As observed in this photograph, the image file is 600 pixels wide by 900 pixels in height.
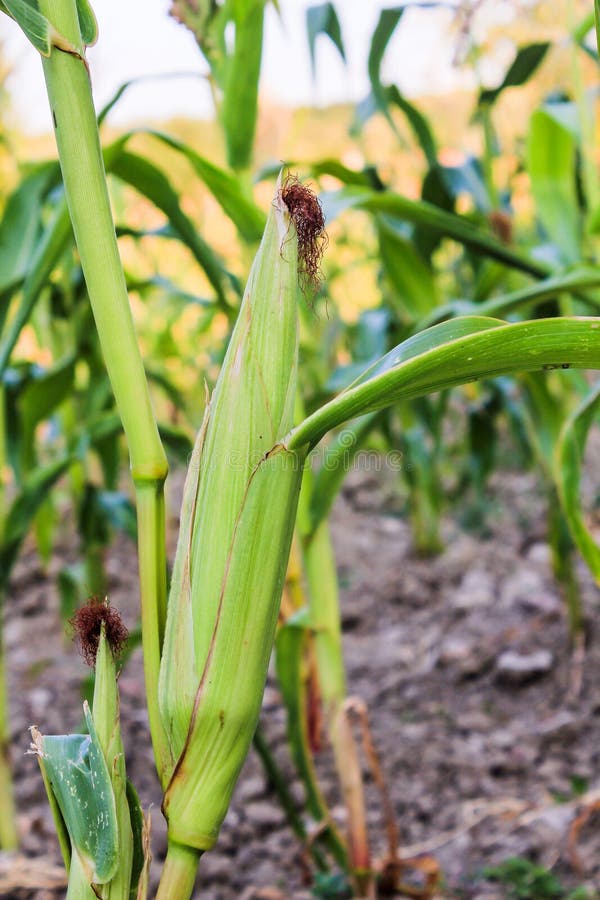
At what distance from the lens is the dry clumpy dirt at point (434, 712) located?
3.09 feet

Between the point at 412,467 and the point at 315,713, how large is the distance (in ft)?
2.86

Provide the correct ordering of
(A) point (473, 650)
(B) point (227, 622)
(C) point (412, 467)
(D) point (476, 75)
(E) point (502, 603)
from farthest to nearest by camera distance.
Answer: (C) point (412, 467), (E) point (502, 603), (A) point (473, 650), (D) point (476, 75), (B) point (227, 622)

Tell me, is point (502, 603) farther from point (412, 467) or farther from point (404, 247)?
point (404, 247)

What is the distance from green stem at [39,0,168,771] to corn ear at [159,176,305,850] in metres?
0.02

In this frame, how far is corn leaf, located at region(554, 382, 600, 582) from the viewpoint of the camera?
0.60 metres

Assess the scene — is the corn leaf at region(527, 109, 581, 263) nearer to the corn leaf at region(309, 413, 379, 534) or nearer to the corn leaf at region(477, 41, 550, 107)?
the corn leaf at region(477, 41, 550, 107)

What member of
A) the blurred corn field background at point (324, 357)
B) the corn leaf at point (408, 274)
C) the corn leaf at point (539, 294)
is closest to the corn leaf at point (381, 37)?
the blurred corn field background at point (324, 357)

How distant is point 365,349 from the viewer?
1383 mm

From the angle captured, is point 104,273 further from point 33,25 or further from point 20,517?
point 20,517

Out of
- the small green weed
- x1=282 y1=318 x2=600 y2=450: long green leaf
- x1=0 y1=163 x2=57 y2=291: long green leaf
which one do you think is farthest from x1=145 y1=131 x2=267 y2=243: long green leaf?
the small green weed

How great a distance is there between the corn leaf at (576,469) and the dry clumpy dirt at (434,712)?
0.36 meters

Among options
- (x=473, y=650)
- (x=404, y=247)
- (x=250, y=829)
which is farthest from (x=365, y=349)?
(x=250, y=829)

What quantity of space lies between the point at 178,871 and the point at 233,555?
0.14 metres

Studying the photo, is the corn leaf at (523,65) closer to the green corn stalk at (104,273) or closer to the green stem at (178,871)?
the green corn stalk at (104,273)
